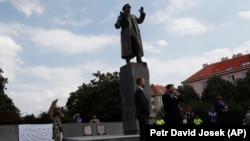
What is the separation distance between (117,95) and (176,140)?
55.8 meters

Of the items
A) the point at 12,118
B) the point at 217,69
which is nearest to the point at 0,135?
the point at 12,118

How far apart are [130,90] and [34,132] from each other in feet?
38.9

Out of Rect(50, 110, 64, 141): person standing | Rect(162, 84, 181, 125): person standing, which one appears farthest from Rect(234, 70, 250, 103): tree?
Rect(162, 84, 181, 125): person standing

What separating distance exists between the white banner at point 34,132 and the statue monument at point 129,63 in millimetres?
10690

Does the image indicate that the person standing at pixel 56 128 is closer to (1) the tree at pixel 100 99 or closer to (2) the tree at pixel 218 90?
(1) the tree at pixel 100 99

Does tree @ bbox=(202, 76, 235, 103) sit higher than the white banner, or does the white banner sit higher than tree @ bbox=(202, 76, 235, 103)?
tree @ bbox=(202, 76, 235, 103)

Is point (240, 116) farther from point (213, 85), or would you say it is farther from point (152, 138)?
point (152, 138)

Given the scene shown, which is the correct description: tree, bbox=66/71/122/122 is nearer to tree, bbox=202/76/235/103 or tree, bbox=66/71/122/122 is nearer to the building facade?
tree, bbox=202/76/235/103

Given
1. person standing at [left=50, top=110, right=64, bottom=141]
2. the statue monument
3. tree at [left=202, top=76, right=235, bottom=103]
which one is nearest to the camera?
the statue monument

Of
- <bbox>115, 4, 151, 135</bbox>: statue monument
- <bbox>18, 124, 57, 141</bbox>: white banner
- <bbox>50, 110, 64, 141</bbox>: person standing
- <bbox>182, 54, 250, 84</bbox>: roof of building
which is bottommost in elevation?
<bbox>18, 124, 57, 141</bbox>: white banner

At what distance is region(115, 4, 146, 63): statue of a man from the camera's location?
14516mm

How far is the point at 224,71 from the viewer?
9244cm

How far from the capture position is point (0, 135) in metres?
20.1

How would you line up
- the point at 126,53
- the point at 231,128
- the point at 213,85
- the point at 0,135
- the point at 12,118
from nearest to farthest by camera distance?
the point at 231,128 → the point at 126,53 → the point at 0,135 → the point at 12,118 → the point at 213,85
